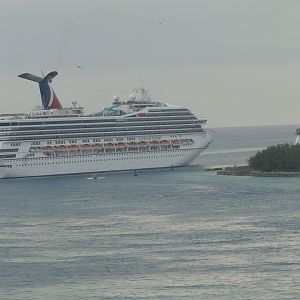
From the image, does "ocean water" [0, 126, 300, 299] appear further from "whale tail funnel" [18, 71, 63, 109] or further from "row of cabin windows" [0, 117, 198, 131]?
"whale tail funnel" [18, 71, 63, 109]

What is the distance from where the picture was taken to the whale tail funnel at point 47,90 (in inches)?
4419

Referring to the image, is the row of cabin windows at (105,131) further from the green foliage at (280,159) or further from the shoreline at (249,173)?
the green foliage at (280,159)

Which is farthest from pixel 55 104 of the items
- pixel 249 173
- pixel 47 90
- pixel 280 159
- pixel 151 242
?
pixel 151 242

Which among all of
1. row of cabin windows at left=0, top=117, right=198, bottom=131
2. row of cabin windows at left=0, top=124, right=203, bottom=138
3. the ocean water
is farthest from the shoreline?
the ocean water

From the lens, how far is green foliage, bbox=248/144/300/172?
102 m

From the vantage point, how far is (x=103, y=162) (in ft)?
349

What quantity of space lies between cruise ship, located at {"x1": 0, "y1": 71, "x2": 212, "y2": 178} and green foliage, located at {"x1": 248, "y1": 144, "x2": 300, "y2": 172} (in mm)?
10210

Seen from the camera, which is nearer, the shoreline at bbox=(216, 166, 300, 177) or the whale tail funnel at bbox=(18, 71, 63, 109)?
the shoreline at bbox=(216, 166, 300, 177)

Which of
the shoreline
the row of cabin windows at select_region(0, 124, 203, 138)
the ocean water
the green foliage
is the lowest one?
the ocean water

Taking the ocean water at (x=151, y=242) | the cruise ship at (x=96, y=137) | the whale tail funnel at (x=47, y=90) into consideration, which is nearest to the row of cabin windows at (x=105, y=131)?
the cruise ship at (x=96, y=137)

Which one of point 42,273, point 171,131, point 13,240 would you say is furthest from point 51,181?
point 42,273

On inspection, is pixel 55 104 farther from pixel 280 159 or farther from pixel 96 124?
pixel 280 159

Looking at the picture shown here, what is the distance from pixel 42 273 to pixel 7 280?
5.55 ft

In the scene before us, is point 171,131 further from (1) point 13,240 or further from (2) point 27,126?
(1) point 13,240
